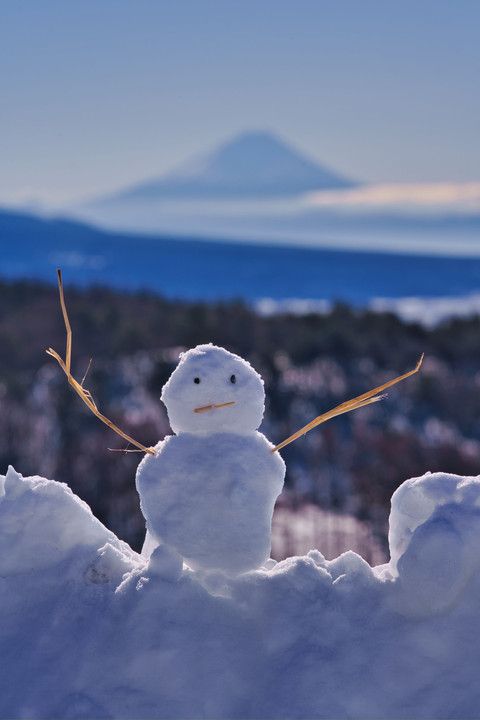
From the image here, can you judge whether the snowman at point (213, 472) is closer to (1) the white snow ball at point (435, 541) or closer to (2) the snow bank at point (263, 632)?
(2) the snow bank at point (263, 632)

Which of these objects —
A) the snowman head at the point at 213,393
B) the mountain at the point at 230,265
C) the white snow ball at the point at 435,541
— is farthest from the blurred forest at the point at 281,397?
the mountain at the point at 230,265

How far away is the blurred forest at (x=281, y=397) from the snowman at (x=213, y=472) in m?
12.3

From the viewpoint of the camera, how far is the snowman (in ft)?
8.19

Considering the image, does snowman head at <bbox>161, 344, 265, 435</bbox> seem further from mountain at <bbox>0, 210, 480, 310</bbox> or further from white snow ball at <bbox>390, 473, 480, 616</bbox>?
mountain at <bbox>0, 210, 480, 310</bbox>

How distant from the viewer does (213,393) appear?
2.57 meters

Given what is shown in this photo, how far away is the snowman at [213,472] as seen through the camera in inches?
98.3

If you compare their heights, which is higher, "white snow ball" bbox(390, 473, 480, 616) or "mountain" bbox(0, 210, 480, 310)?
"white snow ball" bbox(390, 473, 480, 616)

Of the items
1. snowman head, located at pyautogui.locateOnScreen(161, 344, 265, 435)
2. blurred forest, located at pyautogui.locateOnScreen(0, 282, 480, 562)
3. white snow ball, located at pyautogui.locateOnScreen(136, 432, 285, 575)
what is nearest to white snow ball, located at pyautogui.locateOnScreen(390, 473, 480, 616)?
white snow ball, located at pyautogui.locateOnScreen(136, 432, 285, 575)

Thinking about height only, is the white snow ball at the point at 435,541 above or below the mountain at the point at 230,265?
above

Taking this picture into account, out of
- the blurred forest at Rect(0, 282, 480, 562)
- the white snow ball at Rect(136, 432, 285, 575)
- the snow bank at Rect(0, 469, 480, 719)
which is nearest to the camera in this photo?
the snow bank at Rect(0, 469, 480, 719)

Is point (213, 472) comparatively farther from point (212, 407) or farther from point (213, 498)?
point (212, 407)

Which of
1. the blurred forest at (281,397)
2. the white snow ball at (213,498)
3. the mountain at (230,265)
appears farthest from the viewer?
the mountain at (230,265)

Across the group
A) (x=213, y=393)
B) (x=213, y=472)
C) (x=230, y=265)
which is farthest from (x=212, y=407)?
(x=230, y=265)

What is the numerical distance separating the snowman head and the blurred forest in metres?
12.3
